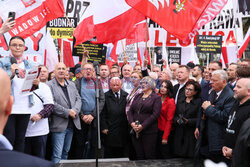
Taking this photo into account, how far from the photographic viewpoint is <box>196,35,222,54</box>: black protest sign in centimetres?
938

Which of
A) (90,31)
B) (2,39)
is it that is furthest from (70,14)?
(90,31)

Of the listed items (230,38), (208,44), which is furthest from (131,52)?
(230,38)

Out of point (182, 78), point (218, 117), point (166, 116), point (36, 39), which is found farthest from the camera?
point (36, 39)

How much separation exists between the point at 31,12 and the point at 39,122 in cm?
357

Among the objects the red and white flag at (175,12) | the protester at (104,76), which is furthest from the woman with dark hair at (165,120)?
the protester at (104,76)

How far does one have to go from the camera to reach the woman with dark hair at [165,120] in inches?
221

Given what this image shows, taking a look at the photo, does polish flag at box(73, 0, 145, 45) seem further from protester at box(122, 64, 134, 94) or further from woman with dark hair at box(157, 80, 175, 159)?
woman with dark hair at box(157, 80, 175, 159)

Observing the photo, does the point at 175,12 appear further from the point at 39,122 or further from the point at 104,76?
the point at 39,122

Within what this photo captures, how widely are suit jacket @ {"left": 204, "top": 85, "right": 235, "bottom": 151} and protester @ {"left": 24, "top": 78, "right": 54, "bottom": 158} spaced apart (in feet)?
8.82

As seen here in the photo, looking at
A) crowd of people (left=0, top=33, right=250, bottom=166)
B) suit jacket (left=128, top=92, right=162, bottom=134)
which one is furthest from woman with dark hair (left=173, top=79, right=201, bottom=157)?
suit jacket (left=128, top=92, right=162, bottom=134)

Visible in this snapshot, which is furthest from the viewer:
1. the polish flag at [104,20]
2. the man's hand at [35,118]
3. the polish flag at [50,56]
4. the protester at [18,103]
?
the polish flag at [50,56]

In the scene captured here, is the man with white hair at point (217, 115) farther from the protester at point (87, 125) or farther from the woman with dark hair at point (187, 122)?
the protester at point (87, 125)

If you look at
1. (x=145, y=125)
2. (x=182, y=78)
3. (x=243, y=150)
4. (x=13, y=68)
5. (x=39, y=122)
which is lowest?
(x=145, y=125)

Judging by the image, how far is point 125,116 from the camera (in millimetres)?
5930
